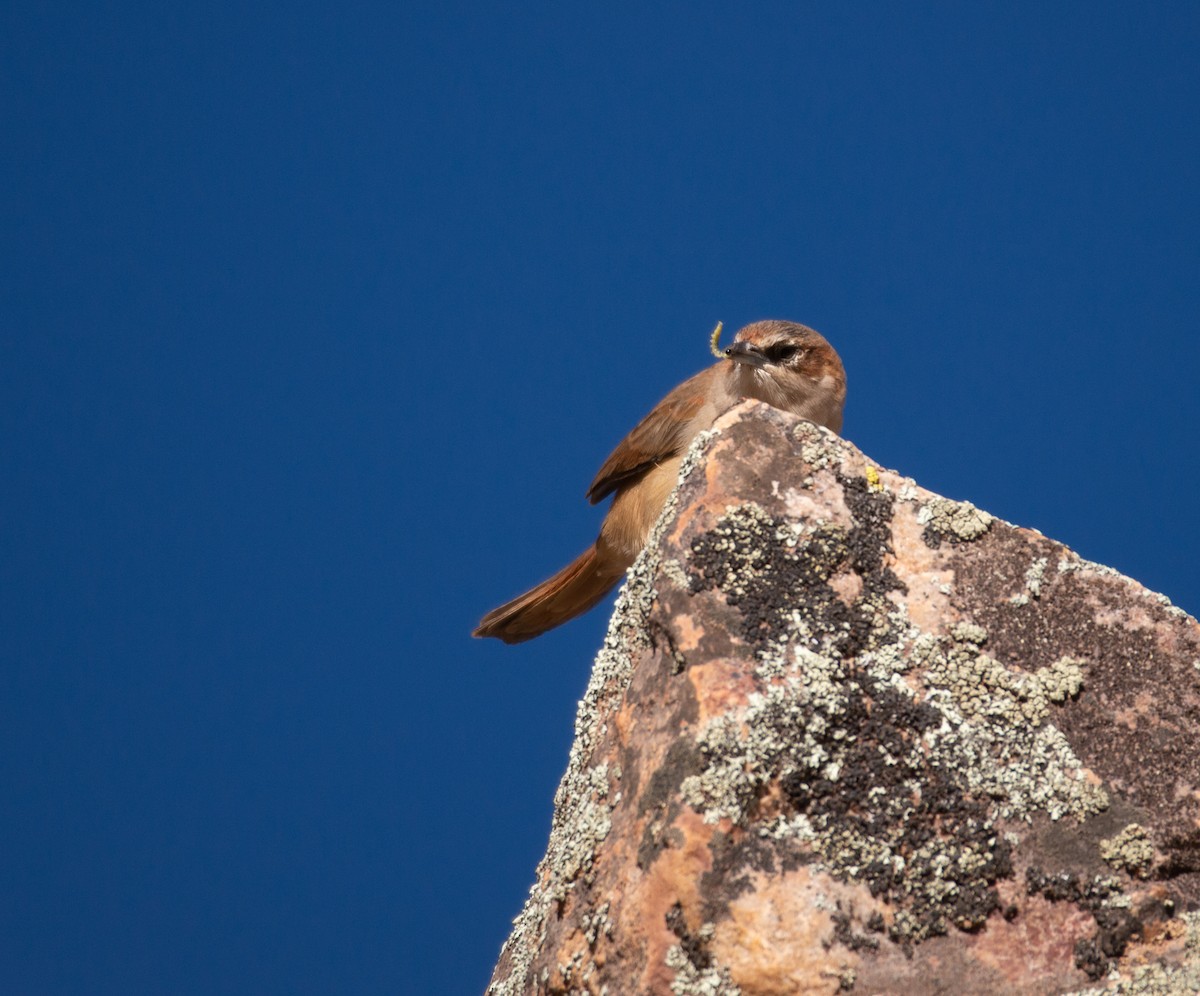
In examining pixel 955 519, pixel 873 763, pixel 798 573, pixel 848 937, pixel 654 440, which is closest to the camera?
pixel 848 937

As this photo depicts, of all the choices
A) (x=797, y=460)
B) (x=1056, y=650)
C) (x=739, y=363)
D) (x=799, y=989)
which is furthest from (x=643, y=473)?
(x=799, y=989)

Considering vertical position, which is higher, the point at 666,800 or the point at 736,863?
the point at 666,800

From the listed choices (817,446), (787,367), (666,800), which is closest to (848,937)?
(666,800)

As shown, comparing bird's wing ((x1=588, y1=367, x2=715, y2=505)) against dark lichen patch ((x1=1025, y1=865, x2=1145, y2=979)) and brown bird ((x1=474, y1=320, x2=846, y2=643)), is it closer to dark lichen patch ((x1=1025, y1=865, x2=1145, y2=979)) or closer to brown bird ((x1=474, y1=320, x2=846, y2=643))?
brown bird ((x1=474, y1=320, x2=846, y2=643))

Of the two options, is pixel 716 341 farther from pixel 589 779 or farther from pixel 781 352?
pixel 589 779

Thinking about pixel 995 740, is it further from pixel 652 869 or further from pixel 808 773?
pixel 652 869

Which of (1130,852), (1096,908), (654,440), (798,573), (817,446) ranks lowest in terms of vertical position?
(1096,908)

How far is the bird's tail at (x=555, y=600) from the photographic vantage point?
5191 millimetres

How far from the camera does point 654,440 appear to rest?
513 centimetres

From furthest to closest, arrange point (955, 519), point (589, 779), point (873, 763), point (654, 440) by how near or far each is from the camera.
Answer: point (654, 440)
point (589, 779)
point (955, 519)
point (873, 763)

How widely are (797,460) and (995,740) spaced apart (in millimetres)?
790

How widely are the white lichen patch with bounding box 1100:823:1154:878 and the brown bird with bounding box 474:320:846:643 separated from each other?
98.4 inches

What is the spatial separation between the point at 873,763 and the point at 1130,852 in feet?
1.73

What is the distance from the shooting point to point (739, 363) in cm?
517
